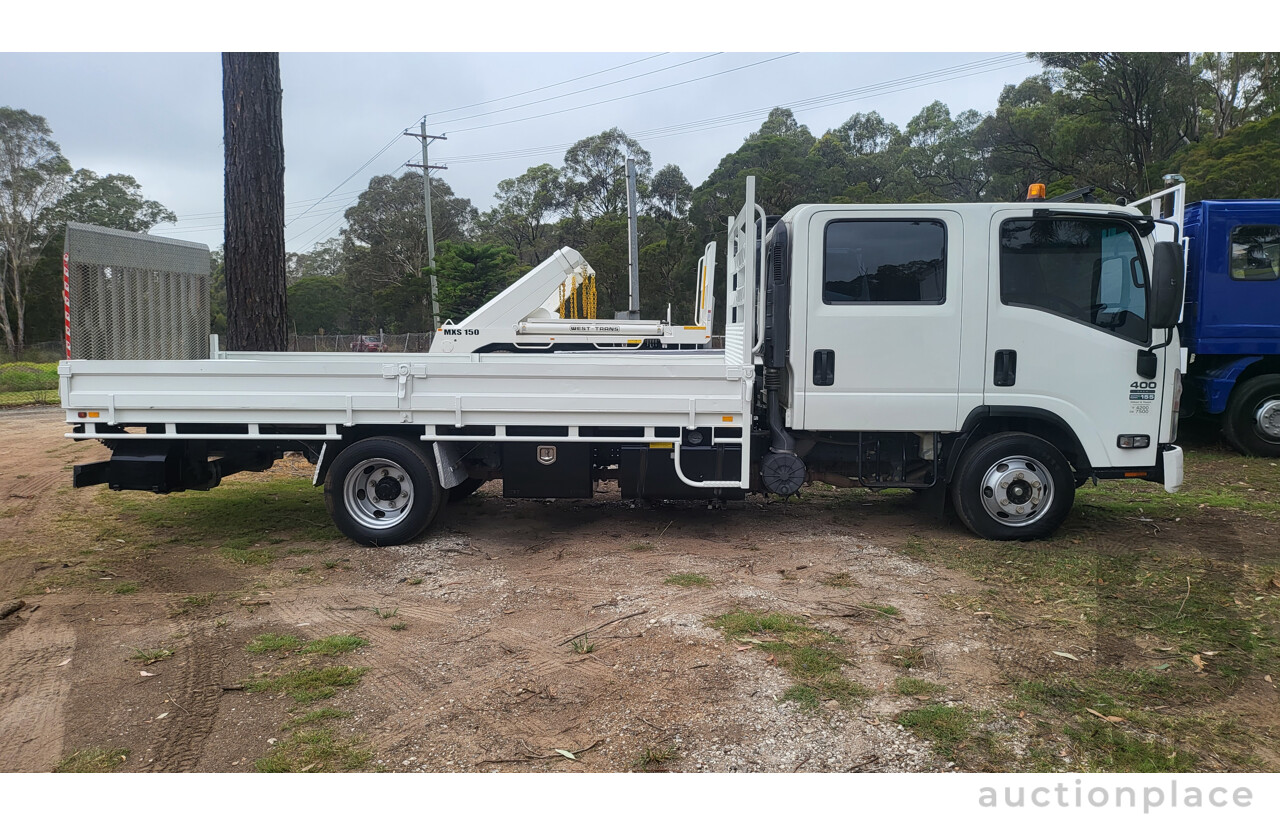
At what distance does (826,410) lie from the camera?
19.7ft

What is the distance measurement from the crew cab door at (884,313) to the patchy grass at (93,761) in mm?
4545

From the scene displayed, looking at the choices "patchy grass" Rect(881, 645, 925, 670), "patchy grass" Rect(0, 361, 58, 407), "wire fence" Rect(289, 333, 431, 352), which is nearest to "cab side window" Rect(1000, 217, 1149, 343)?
"patchy grass" Rect(881, 645, 925, 670)


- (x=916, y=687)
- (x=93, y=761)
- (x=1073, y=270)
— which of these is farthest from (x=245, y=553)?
(x=1073, y=270)

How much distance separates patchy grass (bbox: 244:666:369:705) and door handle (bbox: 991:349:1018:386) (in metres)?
4.61

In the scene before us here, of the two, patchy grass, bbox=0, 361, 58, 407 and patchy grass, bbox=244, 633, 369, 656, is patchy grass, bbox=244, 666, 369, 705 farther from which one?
patchy grass, bbox=0, 361, 58, 407

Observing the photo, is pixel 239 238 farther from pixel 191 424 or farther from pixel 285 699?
pixel 285 699

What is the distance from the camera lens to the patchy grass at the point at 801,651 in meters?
3.71

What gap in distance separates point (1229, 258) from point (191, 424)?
11.2 m

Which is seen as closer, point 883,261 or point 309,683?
point 309,683

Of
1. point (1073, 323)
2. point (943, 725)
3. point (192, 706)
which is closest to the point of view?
point (943, 725)

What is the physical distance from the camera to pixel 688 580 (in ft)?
17.4

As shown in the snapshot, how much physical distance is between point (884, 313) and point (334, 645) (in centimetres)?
421

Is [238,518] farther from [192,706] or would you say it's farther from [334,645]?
[192,706]
